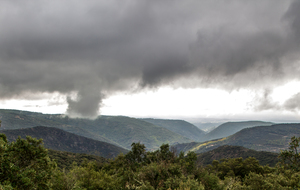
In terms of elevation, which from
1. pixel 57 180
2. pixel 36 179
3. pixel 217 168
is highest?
pixel 36 179

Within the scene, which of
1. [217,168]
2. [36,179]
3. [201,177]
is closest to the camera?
[36,179]

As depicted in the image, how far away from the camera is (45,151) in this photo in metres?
28.9

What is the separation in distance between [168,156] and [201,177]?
1817 cm

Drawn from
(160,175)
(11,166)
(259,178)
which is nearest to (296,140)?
(259,178)

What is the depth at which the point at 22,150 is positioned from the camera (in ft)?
89.6

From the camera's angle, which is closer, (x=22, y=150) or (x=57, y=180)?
(x=22, y=150)

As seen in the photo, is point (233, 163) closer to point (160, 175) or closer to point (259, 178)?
point (259, 178)

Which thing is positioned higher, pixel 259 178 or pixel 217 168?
pixel 259 178

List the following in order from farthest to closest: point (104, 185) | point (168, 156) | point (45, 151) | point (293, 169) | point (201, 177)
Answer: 1. point (168, 156)
2. point (293, 169)
3. point (201, 177)
4. point (104, 185)
5. point (45, 151)

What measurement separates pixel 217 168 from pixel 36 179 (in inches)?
4223

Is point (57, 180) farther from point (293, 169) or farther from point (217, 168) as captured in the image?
point (217, 168)

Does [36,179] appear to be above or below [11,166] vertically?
below

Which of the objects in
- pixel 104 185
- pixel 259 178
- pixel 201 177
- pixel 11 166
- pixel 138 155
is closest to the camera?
pixel 11 166

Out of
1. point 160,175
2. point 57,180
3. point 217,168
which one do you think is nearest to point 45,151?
point 57,180
